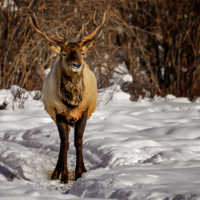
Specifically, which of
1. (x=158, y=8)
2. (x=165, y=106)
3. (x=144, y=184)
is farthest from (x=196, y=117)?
(x=158, y=8)

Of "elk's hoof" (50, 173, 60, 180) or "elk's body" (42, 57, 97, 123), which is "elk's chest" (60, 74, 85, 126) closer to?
"elk's body" (42, 57, 97, 123)

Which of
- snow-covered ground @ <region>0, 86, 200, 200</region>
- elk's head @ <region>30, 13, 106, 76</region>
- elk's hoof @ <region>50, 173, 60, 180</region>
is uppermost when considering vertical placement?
elk's head @ <region>30, 13, 106, 76</region>

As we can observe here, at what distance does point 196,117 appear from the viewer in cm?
692

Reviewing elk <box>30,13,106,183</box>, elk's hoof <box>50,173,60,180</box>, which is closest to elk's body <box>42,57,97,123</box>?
elk <box>30,13,106,183</box>

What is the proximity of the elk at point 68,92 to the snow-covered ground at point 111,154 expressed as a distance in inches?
15.0

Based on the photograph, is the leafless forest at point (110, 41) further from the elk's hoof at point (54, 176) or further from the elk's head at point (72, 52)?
the elk's hoof at point (54, 176)

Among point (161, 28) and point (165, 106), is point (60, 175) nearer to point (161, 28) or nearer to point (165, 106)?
point (165, 106)

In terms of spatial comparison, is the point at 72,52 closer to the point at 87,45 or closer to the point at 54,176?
the point at 87,45

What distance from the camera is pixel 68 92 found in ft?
12.5

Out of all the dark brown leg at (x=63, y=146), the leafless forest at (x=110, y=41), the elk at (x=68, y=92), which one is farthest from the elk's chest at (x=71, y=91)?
the leafless forest at (x=110, y=41)

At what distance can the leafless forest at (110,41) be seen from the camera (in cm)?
825

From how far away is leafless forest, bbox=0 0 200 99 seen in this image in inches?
325

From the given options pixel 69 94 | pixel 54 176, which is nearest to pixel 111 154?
pixel 54 176

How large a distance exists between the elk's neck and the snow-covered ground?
0.83 m
